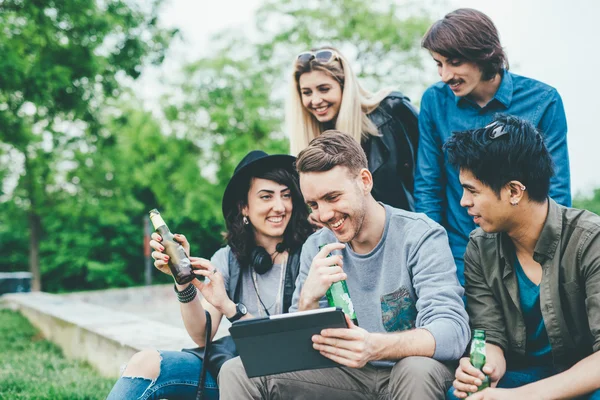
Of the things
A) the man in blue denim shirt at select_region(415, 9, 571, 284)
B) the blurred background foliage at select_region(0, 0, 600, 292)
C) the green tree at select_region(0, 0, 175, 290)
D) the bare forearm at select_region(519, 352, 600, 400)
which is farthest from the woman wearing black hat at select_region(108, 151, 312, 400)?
the blurred background foliage at select_region(0, 0, 600, 292)

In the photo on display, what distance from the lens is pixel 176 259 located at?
3328 mm

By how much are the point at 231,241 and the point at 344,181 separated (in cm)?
117

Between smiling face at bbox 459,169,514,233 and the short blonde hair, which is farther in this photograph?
Answer: the short blonde hair

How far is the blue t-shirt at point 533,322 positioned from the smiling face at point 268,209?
152cm

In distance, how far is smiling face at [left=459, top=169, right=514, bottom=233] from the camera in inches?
104

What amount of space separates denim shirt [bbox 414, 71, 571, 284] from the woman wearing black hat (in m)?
0.80

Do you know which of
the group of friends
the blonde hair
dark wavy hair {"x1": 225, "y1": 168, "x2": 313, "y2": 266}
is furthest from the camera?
the blonde hair

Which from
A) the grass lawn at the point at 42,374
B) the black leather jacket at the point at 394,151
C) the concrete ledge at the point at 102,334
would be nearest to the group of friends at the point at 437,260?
the black leather jacket at the point at 394,151

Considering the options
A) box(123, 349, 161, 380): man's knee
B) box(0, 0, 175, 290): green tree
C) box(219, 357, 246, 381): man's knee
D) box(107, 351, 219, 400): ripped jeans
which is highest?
box(0, 0, 175, 290): green tree

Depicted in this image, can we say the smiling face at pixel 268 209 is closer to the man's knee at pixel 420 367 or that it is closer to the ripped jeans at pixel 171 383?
the ripped jeans at pixel 171 383

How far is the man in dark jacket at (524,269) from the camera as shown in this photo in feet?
8.21

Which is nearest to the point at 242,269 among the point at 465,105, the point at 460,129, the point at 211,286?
the point at 211,286

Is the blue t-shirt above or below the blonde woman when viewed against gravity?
below

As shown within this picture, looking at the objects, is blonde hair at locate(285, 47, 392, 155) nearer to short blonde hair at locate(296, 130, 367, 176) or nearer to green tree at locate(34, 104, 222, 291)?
short blonde hair at locate(296, 130, 367, 176)
